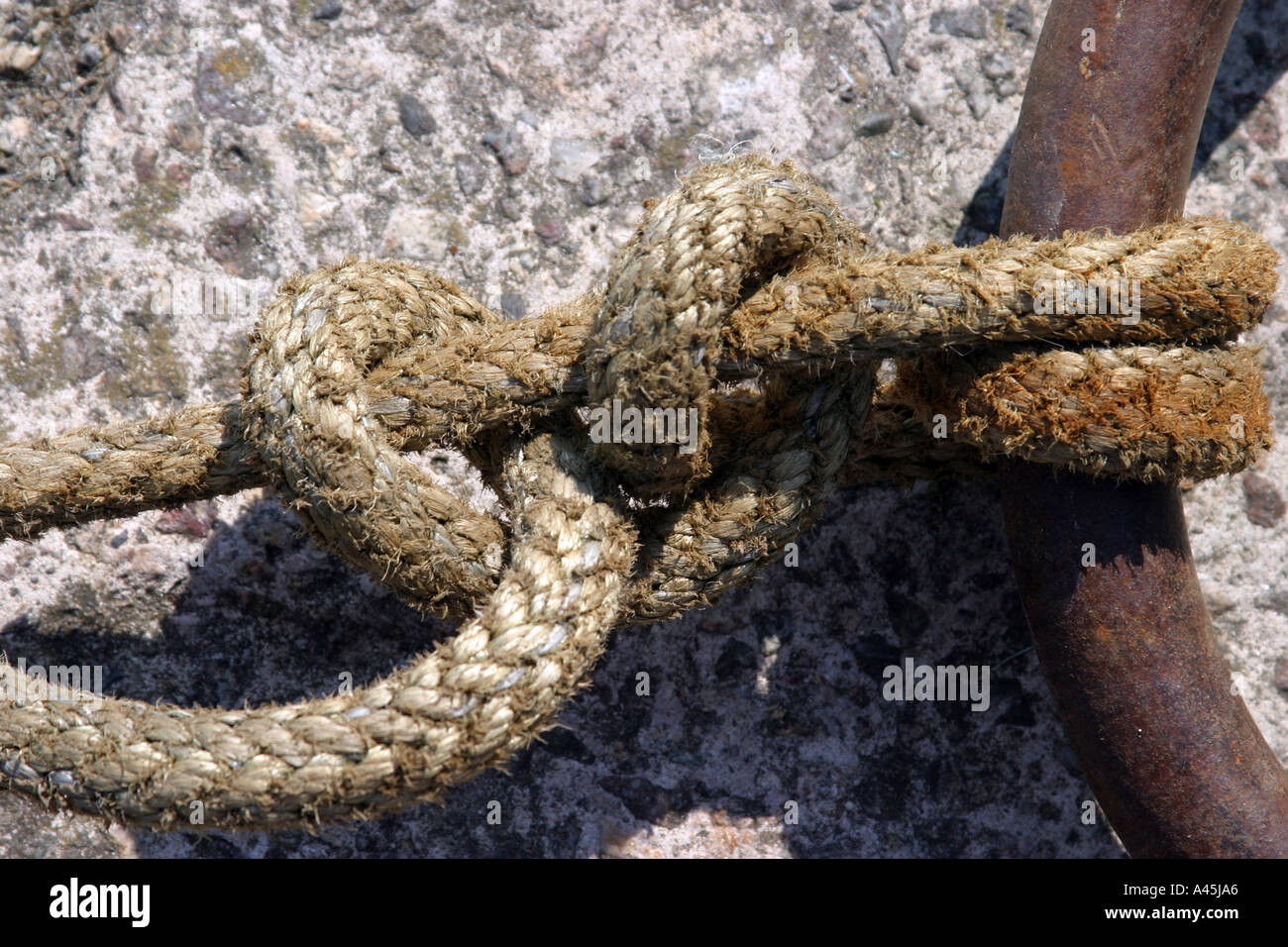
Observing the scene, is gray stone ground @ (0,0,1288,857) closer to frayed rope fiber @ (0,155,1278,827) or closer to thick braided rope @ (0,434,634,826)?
frayed rope fiber @ (0,155,1278,827)

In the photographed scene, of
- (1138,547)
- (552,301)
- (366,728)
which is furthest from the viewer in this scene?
(552,301)

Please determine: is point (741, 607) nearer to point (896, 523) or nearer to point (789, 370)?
point (896, 523)

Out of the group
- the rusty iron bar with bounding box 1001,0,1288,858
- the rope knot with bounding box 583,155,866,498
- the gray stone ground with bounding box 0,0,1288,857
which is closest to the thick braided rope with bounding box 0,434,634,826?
the rope knot with bounding box 583,155,866,498

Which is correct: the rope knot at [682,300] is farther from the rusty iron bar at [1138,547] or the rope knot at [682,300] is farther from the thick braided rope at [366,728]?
the rusty iron bar at [1138,547]

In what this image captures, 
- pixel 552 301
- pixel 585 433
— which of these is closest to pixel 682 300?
pixel 585 433

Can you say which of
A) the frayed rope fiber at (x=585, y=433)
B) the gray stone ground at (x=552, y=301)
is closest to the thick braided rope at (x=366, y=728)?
the frayed rope fiber at (x=585, y=433)

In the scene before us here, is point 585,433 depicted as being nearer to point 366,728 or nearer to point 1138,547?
point 366,728
